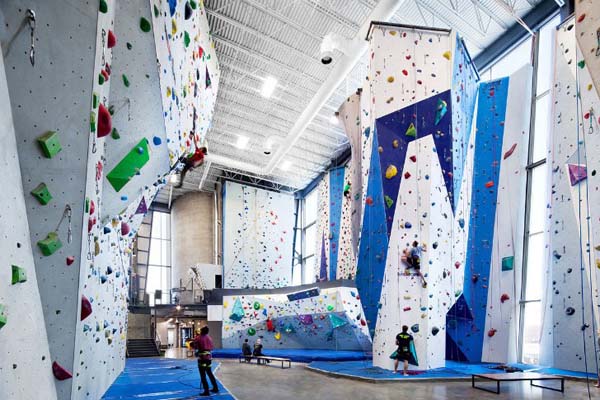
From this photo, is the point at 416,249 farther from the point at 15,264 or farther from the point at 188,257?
the point at 188,257

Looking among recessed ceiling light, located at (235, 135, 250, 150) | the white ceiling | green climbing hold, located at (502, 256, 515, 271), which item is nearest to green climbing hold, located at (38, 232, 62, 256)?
the white ceiling

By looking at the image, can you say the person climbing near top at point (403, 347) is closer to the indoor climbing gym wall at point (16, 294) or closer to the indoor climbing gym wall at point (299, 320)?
the indoor climbing gym wall at point (299, 320)

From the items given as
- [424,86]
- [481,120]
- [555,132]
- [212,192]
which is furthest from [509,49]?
[212,192]

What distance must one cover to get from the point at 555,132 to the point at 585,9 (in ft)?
20.9

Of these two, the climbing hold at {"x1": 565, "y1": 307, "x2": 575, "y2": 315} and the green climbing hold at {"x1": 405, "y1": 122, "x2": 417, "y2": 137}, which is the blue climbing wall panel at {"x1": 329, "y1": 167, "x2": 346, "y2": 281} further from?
the climbing hold at {"x1": 565, "y1": 307, "x2": 575, "y2": 315}

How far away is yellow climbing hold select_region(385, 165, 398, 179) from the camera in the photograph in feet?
28.2

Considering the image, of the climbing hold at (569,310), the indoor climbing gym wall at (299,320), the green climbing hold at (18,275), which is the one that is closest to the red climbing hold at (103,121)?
the green climbing hold at (18,275)

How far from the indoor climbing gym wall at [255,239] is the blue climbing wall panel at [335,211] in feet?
14.3

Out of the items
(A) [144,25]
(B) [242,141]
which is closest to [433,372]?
(A) [144,25]

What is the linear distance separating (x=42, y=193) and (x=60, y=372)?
3.68 feet

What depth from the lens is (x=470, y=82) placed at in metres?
9.65

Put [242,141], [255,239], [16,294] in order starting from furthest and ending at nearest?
1. [255,239]
2. [242,141]
3. [16,294]

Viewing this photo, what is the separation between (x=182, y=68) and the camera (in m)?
6.66

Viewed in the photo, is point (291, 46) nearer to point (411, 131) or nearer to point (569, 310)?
point (411, 131)
